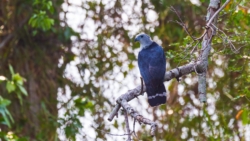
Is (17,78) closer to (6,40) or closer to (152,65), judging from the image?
(6,40)

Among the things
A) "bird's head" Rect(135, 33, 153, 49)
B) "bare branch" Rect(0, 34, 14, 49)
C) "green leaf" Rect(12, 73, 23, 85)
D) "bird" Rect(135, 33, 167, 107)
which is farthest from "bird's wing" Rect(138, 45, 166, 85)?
"bare branch" Rect(0, 34, 14, 49)

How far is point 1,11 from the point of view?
636cm

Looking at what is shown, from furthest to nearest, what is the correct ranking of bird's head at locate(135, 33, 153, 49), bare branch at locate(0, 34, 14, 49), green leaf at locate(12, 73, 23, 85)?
bare branch at locate(0, 34, 14, 49)
green leaf at locate(12, 73, 23, 85)
bird's head at locate(135, 33, 153, 49)

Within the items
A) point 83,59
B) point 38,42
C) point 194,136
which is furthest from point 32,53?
point 194,136

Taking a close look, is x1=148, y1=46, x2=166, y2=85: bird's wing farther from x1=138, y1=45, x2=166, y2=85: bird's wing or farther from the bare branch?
the bare branch

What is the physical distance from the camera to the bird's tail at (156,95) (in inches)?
158

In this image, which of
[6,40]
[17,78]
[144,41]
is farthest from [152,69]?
[6,40]

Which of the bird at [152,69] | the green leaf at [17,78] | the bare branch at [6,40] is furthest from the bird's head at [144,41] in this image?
the bare branch at [6,40]

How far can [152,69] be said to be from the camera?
169 inches

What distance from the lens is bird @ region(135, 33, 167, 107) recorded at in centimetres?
403

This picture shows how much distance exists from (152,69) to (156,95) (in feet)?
1.10

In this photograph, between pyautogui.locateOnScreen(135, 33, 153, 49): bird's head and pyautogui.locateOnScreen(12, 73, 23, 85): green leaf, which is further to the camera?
pyautogui.locateOnScreen(12, 73, 23, 85): green leaf

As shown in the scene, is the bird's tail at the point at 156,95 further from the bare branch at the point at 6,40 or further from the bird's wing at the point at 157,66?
the bare branch at the point at 6,40

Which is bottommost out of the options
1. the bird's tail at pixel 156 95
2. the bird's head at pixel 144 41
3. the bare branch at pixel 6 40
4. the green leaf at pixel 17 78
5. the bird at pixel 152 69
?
the bird's tail at pixel 156 95
